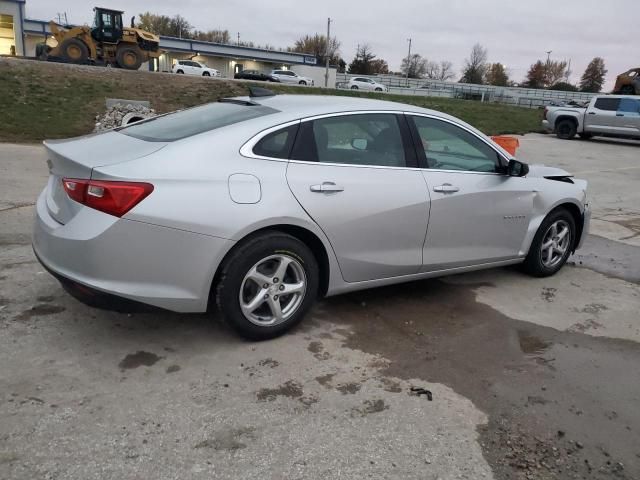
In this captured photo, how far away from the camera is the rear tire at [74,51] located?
82.0ft

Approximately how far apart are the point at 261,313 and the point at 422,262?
51.3 inches

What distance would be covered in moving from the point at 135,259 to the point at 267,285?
814 millimetres

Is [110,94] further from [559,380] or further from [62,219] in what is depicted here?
[559,380]

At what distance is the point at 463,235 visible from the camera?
4242 millimetres

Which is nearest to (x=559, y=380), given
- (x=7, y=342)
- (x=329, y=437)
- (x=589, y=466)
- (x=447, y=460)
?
(x=589, y=466)

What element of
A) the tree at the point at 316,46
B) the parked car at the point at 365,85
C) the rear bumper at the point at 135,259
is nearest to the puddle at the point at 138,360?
the rear bumper at the point at 135,259

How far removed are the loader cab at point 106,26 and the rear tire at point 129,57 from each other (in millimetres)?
660

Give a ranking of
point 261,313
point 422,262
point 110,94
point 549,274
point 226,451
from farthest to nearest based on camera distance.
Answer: point 110,94, point 549,274, point 422,262, point 261,313, point 226,451

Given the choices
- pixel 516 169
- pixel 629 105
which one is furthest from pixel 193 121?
pixel 629 105

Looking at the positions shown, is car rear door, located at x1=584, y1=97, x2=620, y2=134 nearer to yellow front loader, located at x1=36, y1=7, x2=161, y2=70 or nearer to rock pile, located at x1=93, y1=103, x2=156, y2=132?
rock pile, located at x1=93, y1=103, x2=156, y2=132

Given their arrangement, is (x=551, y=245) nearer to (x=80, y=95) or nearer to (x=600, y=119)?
(x=80, y=95)

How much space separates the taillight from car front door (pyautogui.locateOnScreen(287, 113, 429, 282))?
0.89m

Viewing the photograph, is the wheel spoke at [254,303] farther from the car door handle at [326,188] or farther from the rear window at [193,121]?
the rear window at [193,121]

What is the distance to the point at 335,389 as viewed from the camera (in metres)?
3.02
